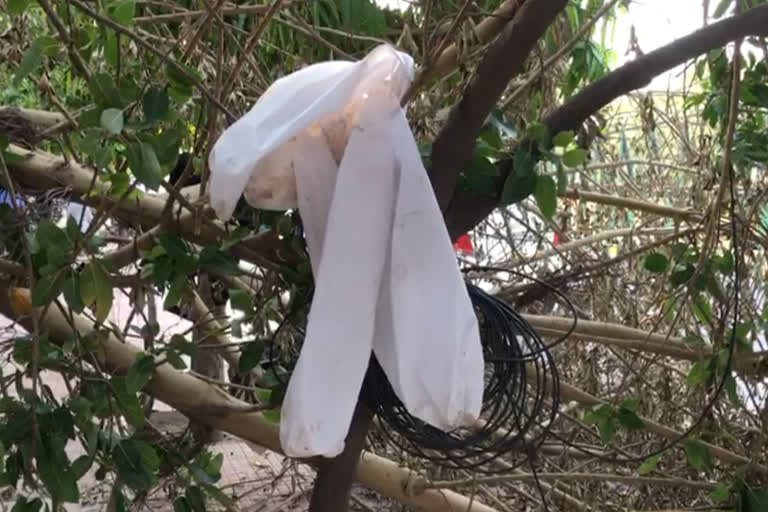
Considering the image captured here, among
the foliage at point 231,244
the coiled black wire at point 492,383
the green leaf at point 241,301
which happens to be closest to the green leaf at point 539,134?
the foliage at point 231,244

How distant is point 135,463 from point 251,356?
0.21m

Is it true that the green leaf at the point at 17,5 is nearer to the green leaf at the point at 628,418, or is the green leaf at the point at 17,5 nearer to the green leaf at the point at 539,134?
the green leaf at the point at 539,134

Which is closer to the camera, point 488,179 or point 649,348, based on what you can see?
point 488,179

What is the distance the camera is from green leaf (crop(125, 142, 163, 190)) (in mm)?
931

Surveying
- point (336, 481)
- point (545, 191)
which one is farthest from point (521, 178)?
point (336, 481)

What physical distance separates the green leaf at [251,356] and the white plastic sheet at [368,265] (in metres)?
0.32

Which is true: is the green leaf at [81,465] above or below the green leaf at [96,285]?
below

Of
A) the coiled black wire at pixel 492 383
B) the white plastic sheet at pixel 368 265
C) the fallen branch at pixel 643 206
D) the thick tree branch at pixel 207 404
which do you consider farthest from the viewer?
the fallen branch at pixel 643 206

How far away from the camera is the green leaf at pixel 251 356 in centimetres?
120

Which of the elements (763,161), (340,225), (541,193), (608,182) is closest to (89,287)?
(340,225)

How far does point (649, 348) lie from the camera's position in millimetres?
1577

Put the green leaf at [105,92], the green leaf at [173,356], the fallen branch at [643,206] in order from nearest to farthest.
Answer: the green leaf at [105,92], the green leaf at [173,356], the fallen branch at [643,206]

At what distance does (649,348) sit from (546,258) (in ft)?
1.46

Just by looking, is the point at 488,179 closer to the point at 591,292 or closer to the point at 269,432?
the point at 269,432
